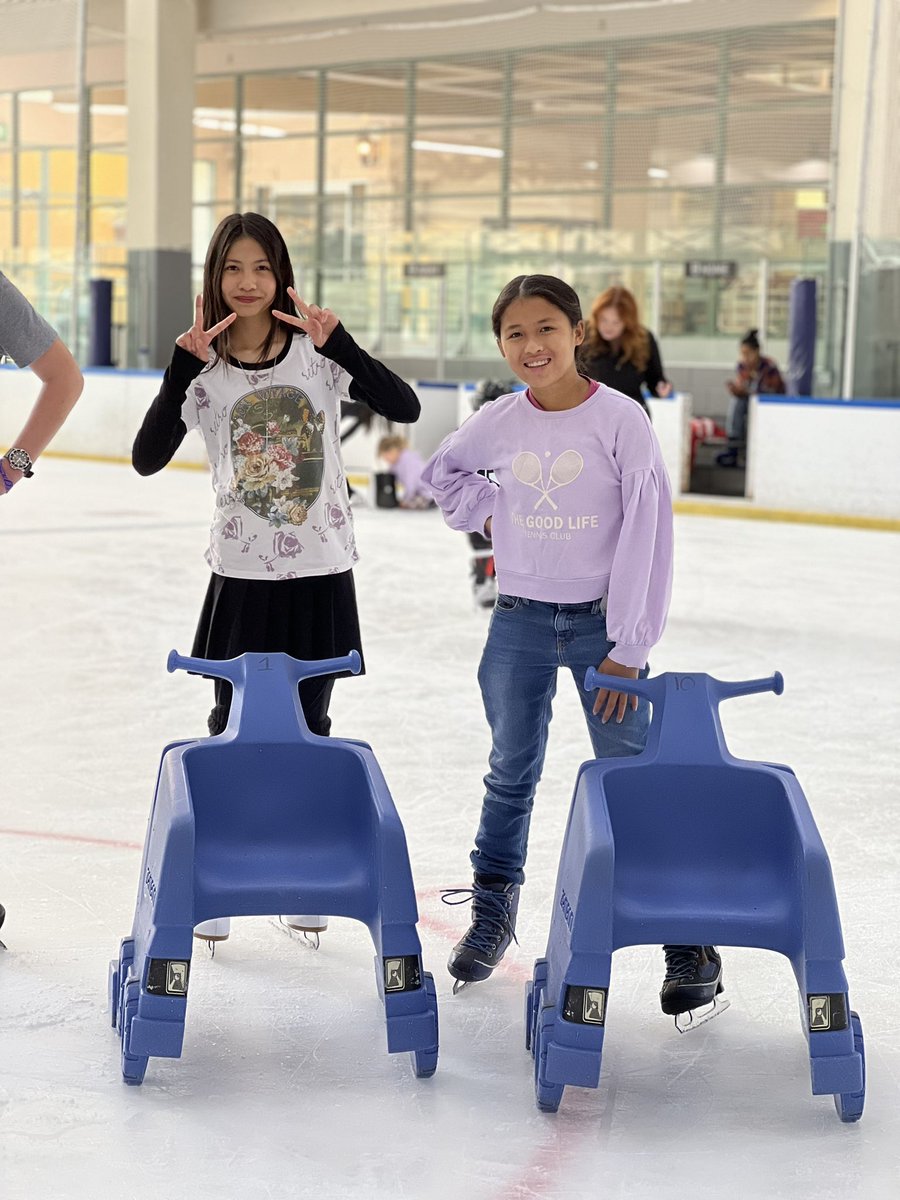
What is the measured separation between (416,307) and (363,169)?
477 centimetres

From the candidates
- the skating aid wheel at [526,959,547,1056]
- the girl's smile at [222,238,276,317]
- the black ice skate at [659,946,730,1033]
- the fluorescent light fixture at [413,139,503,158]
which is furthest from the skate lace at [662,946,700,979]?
the fluorescent light fixture at [413,139,503,158]

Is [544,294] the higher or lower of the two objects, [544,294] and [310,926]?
the higher

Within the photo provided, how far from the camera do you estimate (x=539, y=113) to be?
16.1 metres

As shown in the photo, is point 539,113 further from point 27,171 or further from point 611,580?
point 611,580

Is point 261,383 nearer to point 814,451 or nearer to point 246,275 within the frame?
point 246,275

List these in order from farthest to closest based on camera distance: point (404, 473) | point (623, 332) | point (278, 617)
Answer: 1. point (404, 473)
2. point (623, 332)
3. point (278, 617)

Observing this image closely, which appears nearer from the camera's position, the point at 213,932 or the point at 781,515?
the point at 213,932

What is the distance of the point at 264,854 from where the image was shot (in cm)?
212

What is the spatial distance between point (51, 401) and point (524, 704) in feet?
2.78

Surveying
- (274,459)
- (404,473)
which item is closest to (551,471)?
(274,459)

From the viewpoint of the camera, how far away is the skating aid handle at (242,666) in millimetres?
2158

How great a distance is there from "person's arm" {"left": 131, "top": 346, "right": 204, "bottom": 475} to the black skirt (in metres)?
0.21

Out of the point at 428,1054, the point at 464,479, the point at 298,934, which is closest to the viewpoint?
the point at 428,1054

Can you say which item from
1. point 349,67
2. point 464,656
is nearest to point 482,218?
point 349,67
